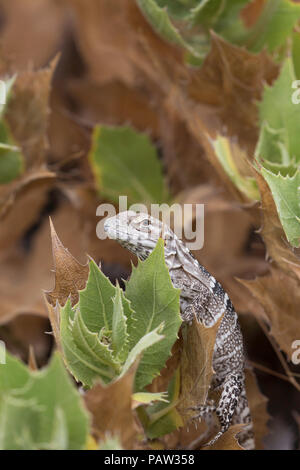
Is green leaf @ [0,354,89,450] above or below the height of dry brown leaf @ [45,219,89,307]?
below

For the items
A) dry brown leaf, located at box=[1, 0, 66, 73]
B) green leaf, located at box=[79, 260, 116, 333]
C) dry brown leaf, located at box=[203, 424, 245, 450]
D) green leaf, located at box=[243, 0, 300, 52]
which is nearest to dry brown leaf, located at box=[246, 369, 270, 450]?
dry brown leaf, located at box=[203, 424, 245, 450]

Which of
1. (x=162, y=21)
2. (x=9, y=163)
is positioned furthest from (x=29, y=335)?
(x=162, y=21)

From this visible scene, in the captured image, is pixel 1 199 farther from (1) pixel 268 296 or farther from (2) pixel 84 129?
(1) pixel 268 296

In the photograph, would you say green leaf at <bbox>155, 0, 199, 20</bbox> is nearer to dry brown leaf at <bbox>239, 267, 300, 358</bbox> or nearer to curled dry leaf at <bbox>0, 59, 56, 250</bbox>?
curled dry leaf at <bbox>0, 59, 56, 250</bbox>

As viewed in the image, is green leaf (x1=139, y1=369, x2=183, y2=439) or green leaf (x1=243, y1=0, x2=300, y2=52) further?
green leaf (x1=243, y1=0, x2=300, y2=52)

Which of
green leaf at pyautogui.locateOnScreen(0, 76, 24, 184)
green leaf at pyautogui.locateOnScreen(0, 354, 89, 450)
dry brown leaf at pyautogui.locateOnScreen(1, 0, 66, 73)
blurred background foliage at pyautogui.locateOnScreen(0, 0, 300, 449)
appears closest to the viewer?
green leaf at pyautogui.locateOnScreen(0, 354, 89, 450)

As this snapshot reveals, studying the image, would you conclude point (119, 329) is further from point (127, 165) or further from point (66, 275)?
point (127, 165)
